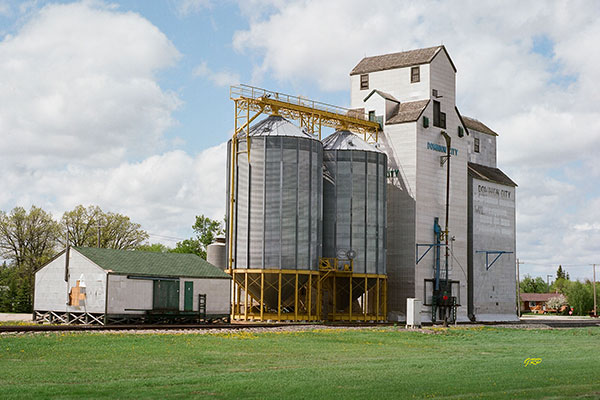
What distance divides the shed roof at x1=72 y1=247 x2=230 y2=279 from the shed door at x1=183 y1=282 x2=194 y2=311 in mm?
648

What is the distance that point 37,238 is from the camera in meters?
92.6

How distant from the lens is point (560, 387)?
19.6 metres

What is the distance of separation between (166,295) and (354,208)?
60.8 ft

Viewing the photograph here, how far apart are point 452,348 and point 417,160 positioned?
34183 mm

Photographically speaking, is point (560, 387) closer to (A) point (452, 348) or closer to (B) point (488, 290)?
(A) point (452, 348)

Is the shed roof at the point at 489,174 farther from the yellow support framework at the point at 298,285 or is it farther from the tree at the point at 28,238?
the tree at the point at 28,238

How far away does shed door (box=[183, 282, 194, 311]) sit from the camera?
49.8 metres

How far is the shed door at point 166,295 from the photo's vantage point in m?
48.3

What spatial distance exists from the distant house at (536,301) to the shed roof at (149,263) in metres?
116

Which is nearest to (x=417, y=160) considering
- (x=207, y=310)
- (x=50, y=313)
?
(x=207, y=310)

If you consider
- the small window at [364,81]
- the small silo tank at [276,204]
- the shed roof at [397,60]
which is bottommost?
the small silo tank at [276,204]

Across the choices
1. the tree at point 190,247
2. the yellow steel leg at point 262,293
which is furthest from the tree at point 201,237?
the yellow steel leg at point 262,293

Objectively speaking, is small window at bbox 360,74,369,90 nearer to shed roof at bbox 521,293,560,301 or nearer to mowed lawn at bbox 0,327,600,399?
mowed lawn at bbox 0,327,600,399

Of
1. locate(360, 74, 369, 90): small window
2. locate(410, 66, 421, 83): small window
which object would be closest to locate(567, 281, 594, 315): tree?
locate(410, 66, 421, 83): small window
